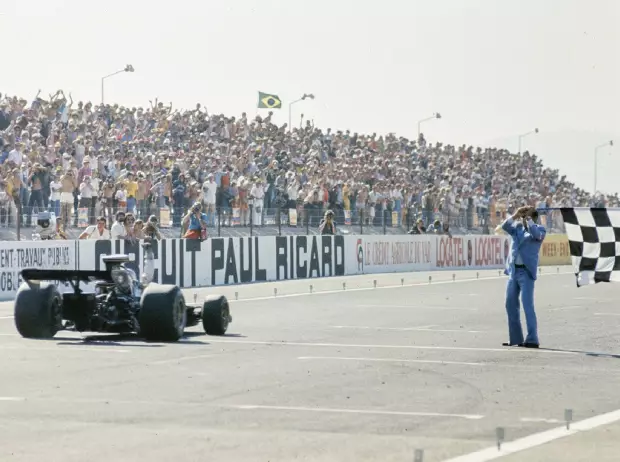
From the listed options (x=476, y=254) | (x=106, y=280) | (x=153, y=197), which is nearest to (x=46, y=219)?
(x=153, y=197)

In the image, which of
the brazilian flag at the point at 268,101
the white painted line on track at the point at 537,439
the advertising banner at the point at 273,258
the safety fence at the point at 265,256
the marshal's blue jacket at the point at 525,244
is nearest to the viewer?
the white painted line on track at the point at 537,439

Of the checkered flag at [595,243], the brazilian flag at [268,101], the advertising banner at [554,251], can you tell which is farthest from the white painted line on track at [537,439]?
the advertising banner at [554,251]

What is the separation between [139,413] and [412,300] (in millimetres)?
16787

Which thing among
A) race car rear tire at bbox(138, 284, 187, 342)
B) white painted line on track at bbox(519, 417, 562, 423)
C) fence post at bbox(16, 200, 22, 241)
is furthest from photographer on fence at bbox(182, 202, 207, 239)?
white painted line on track at bbox(519, 417, 562, 423)

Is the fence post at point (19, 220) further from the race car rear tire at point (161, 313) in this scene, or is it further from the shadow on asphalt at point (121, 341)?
the race car rear tire at point (161, 313)

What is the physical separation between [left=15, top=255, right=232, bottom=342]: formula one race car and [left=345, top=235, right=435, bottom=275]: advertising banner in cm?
2187

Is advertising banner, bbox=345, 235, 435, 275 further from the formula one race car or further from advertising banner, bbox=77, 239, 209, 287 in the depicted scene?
the formula one race car

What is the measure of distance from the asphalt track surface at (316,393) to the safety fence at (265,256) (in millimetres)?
4702

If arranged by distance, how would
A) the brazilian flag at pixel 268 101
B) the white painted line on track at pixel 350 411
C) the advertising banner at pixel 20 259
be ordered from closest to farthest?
the white painted line on track at pixel 350 411
the advertising banner at pixel 20 259
the brazilian flag at pixel 268 101

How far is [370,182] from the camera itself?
43344 mm

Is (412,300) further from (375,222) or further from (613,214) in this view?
(375,222)

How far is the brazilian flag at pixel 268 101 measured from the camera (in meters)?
47.5

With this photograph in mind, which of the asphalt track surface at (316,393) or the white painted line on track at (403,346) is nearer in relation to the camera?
the asphalt track surface at (316,393)

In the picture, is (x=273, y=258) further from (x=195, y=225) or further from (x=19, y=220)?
(x=19, y=220)
